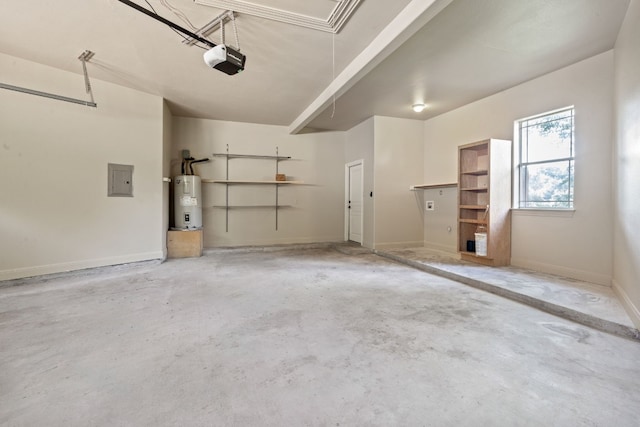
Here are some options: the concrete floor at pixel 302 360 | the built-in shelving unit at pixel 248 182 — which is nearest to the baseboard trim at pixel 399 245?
the built-in shelving unit at pixel 248 182

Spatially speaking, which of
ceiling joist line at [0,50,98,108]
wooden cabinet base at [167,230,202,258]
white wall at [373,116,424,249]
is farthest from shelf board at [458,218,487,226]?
ceiling joist line at [0,50,98,108]

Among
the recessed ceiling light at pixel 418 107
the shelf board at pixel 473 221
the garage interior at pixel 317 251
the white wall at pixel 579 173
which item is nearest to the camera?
the garage interior at pixel 317 251

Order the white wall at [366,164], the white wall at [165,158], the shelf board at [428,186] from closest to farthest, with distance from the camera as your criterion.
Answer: the white wall at [165,158] → the shelf board at [428,186] → the white wall at [366,164]

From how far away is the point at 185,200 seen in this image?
223 inches

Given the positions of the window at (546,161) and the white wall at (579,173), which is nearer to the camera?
the white wall at (579,173)

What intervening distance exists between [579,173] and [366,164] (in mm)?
3647

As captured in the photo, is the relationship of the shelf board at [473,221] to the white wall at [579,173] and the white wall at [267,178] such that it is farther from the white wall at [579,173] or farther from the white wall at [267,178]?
the white wall at [267,178]

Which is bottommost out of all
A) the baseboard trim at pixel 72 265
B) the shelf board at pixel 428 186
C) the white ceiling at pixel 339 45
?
the baseboard trim at pixel 72 265

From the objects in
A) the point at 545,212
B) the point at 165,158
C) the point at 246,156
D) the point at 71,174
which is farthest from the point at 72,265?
the point at 545,212

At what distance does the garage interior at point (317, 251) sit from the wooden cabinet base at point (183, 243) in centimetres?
10

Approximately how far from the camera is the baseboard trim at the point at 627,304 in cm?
235

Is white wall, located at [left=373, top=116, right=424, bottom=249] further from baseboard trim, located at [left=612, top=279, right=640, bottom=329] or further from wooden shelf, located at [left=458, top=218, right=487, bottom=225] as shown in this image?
baseboard trim, located at [left=612, top=279, right=640, bottom=329]

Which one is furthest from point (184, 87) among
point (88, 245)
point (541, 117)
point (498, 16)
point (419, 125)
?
point (541, 117)

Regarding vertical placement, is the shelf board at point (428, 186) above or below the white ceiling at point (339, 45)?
below
